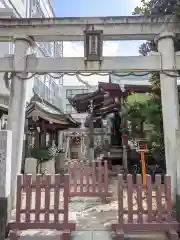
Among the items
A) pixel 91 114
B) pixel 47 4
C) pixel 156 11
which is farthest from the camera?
pixel 47 4

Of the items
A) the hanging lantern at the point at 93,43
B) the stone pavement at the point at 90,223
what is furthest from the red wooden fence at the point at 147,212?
the hanging lantern at the point at 93,43

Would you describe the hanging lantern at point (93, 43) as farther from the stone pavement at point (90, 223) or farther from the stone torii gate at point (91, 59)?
the stone pavement at point (90, 223)

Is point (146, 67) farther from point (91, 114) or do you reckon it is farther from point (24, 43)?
point (91, 114)

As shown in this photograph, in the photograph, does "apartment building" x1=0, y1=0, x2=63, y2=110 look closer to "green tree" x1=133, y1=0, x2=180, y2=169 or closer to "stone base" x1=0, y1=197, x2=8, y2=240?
"green tree" x1=133, y1=0, x2=180, y2=169

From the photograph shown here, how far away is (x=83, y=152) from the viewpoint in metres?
22.7

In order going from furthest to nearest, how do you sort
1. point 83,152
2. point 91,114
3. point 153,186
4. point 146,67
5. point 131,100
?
point 83,152
point 91,114
point 131,100
point 146,67
point 153,186

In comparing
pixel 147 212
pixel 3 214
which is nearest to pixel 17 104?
pixel 3 214

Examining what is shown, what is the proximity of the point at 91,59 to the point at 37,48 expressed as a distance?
914cm

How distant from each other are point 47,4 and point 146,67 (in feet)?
49.8

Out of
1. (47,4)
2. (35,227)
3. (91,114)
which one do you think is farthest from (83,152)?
(35,227)

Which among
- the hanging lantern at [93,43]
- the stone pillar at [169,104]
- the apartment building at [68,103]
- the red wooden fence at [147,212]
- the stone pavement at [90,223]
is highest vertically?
the apartment building at [68,103]

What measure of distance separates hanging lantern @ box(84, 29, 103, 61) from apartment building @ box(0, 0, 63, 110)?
4361mm

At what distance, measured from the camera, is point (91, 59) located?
5824 mm

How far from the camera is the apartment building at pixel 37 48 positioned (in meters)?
10.6
